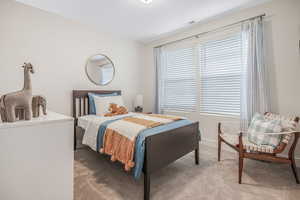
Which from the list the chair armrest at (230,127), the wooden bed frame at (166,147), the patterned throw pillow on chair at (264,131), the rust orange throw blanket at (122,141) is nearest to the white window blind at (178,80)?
the chair armrest at (230,127)

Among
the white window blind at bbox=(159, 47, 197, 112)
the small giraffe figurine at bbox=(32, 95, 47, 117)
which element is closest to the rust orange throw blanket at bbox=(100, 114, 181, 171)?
the small giraffe figurine at bbox=(32, 95, 47, 117)

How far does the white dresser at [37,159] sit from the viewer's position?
89 centimetres

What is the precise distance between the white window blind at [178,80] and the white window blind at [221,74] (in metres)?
0.22

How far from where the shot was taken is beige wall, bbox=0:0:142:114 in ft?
7.98

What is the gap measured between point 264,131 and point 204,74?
5.51ft

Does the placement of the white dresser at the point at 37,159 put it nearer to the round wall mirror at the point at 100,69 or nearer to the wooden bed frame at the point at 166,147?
the wooden bed frame at the point at 166,147

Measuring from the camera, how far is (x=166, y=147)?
1.82 m

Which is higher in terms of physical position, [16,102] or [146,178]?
[16,102]

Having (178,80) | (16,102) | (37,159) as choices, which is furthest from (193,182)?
(178,80)

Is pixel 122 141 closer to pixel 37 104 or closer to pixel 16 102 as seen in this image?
pixel 37 104

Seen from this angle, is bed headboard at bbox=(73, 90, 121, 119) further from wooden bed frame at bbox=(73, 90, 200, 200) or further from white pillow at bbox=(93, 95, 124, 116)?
wooden bed frame at bbox=(73, 90, 200, 200)

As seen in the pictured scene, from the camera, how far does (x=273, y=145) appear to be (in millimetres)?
1927

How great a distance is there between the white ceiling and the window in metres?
0.52

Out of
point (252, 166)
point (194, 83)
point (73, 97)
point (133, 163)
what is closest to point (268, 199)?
point (252, 166)
